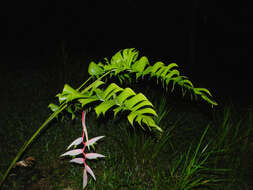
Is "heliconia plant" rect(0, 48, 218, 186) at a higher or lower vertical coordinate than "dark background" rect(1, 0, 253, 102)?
lower

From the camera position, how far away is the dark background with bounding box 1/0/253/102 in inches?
180

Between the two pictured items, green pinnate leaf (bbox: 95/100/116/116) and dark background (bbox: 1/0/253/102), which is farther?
dark background (bbox: 1/0/253/102)

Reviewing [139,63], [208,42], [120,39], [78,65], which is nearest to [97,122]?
[78,65]

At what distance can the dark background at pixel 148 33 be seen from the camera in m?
4.58

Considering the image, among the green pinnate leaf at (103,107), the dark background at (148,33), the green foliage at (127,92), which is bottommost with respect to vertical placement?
the green pinnate leaf at (103,107)

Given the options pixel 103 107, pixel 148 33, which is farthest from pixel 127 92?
pixel 148 33

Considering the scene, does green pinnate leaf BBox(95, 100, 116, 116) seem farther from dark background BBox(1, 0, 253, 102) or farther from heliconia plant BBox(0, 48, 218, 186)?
dark background BBox(1, 0, 253, 102)

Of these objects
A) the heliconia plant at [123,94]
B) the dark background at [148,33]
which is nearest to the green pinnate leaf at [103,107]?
the heliconia plant at [123,94]

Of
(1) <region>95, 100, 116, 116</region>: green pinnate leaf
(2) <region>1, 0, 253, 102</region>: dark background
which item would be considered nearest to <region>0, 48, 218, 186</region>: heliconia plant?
(1) <region>95, 100, 116, 116</region>: green pinnate leaf

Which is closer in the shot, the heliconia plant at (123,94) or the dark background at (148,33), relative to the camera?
the heliconia plant at (123,94)

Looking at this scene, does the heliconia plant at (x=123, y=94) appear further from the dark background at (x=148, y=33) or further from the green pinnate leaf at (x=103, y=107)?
the dark background at (x=148, y=33)

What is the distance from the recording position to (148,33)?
6.21m

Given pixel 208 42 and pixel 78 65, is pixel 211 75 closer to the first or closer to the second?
pixel 208 42

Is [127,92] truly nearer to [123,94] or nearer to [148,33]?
[123,94]
